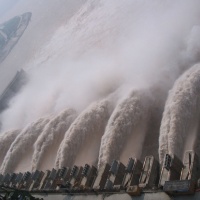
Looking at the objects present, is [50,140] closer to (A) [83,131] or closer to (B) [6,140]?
(A) [83,131]

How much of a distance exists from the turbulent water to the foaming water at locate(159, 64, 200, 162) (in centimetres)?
6

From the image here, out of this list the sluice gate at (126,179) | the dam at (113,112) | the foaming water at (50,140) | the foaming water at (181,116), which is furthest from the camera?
the foaming water at (50,140)

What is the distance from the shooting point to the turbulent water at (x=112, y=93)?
2394 cm

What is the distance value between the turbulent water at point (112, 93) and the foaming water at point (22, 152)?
0.11 m

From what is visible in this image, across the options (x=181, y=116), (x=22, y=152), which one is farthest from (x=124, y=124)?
(x=22, y=152)

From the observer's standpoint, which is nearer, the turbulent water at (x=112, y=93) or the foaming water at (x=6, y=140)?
the turbulent water at (x=112, y=93)

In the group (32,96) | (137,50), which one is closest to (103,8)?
(32,96)

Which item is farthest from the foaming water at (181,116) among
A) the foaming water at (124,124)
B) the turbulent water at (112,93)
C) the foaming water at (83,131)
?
the foaming water at (83,131)

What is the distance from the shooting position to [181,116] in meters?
22.5

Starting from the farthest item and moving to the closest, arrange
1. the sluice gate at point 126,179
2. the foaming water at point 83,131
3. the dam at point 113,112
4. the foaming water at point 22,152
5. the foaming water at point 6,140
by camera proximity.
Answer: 1. the foaming water at point 6,140
2. the foaming water at point 22,152
3. the foaming water at point 83,131
4. the dam at point 113,112
5. the sluice gate at point 126,179

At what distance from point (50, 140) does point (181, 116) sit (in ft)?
43.7

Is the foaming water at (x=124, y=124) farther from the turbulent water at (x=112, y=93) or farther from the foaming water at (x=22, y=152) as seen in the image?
the foaming water at (x=22, y=152)

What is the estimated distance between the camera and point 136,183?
14852mm

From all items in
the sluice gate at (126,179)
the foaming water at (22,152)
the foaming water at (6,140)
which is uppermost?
the foaming water at (6,140)
